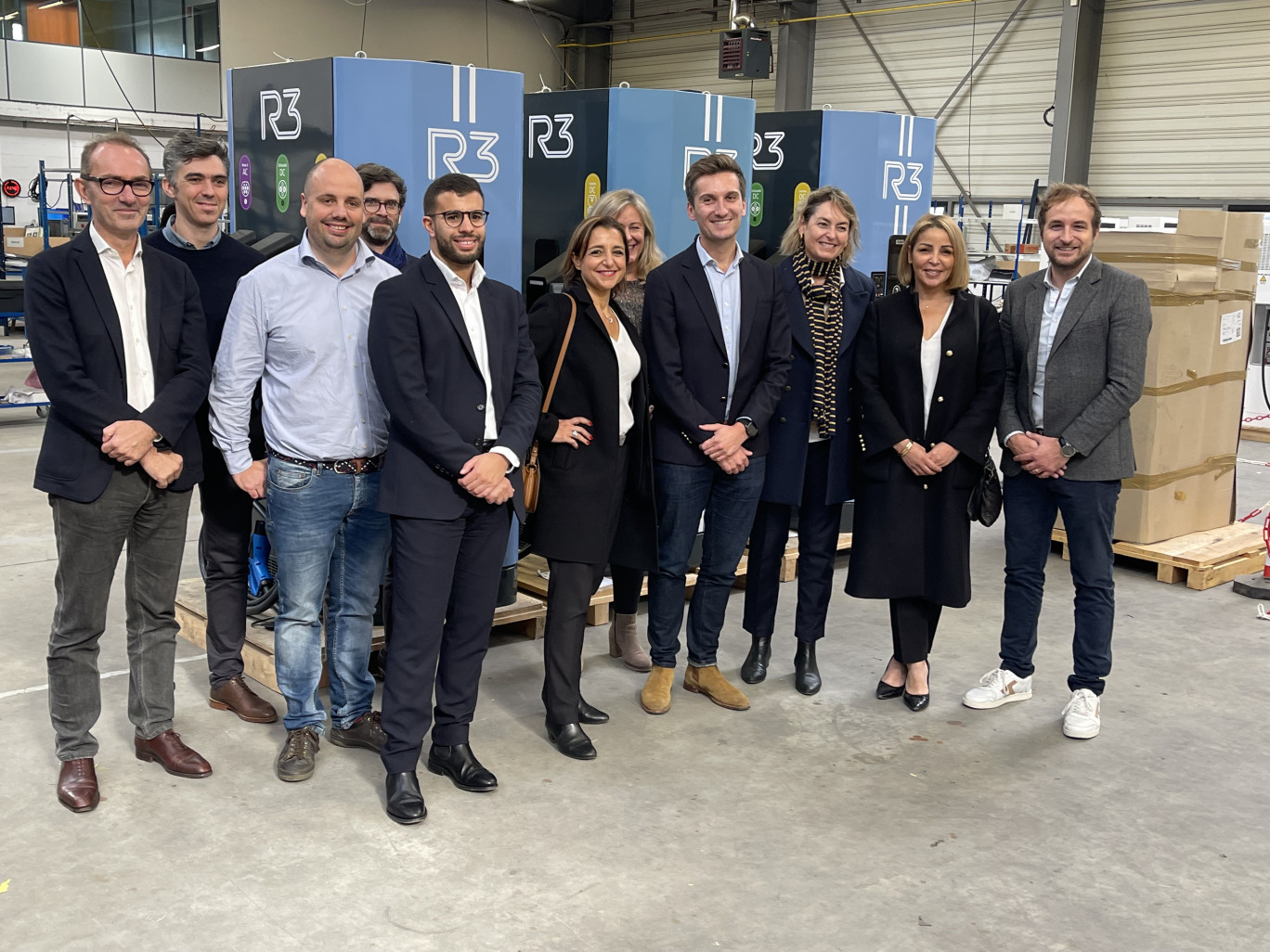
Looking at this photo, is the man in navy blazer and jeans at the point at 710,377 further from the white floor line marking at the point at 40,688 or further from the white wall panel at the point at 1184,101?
the white wall panel at the point at 1184,101

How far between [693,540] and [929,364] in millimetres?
912

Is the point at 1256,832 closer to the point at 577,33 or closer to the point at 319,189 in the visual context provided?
the point at 319,189

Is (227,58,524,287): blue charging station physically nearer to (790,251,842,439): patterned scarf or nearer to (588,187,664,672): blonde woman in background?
(588,187,664,672): blonde woman in background

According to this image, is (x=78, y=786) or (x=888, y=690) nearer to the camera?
(x=78, y=786)

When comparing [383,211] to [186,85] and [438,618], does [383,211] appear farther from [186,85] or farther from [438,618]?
[186,85]

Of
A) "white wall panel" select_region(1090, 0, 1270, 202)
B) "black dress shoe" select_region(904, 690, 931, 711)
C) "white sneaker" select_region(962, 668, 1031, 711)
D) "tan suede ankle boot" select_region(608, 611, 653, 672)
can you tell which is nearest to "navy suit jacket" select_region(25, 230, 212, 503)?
"tan suede ankle boot" select_region(608, 611, 653, 672)

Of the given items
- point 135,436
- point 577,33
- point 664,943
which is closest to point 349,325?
point 135,436

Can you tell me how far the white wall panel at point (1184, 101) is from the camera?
37.7ft

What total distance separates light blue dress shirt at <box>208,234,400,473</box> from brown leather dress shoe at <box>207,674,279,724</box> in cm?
96

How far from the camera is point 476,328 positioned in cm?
286

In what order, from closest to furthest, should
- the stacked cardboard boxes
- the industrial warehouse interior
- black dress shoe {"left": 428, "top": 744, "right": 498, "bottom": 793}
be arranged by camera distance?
the industrial warehouse interior < black dress shoe {"left": 428, "top": 744, "right": 498, "bottom": 793} < the stacked cardboard boxes

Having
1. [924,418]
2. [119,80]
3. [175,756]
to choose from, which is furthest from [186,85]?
[924,418]

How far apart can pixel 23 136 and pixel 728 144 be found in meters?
14.3

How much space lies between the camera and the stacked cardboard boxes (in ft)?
16.6
